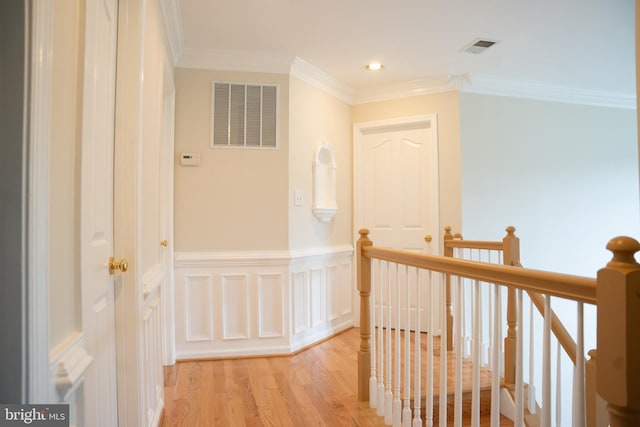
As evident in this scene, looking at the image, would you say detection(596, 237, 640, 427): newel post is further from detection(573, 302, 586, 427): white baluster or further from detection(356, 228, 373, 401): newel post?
detection(356, 228, 373, 401): newel post

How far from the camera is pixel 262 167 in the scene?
3156mm

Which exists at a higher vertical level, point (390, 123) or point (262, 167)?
point (390, 123)

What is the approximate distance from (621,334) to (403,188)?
3150mm

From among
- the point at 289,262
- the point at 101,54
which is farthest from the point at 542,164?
the point at 101,54

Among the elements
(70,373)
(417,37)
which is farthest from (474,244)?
(70,373)

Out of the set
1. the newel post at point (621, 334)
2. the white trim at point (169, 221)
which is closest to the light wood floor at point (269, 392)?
the white trim at point (169, 221)

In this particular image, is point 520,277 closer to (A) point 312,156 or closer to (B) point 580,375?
(B) point 580,375

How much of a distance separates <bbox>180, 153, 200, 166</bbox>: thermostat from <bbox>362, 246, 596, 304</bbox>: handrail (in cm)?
197

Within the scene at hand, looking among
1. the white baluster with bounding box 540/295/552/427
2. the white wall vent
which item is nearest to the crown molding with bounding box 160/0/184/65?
the white wall vent

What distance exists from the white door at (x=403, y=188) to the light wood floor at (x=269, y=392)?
1.09 metres

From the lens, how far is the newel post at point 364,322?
2258 millimetres

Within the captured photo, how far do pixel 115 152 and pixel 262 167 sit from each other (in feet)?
5.87

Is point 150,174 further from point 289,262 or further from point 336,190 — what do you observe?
point 336,190

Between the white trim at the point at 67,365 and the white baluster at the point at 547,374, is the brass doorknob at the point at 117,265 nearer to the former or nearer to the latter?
the white trim at the point at 67,365
